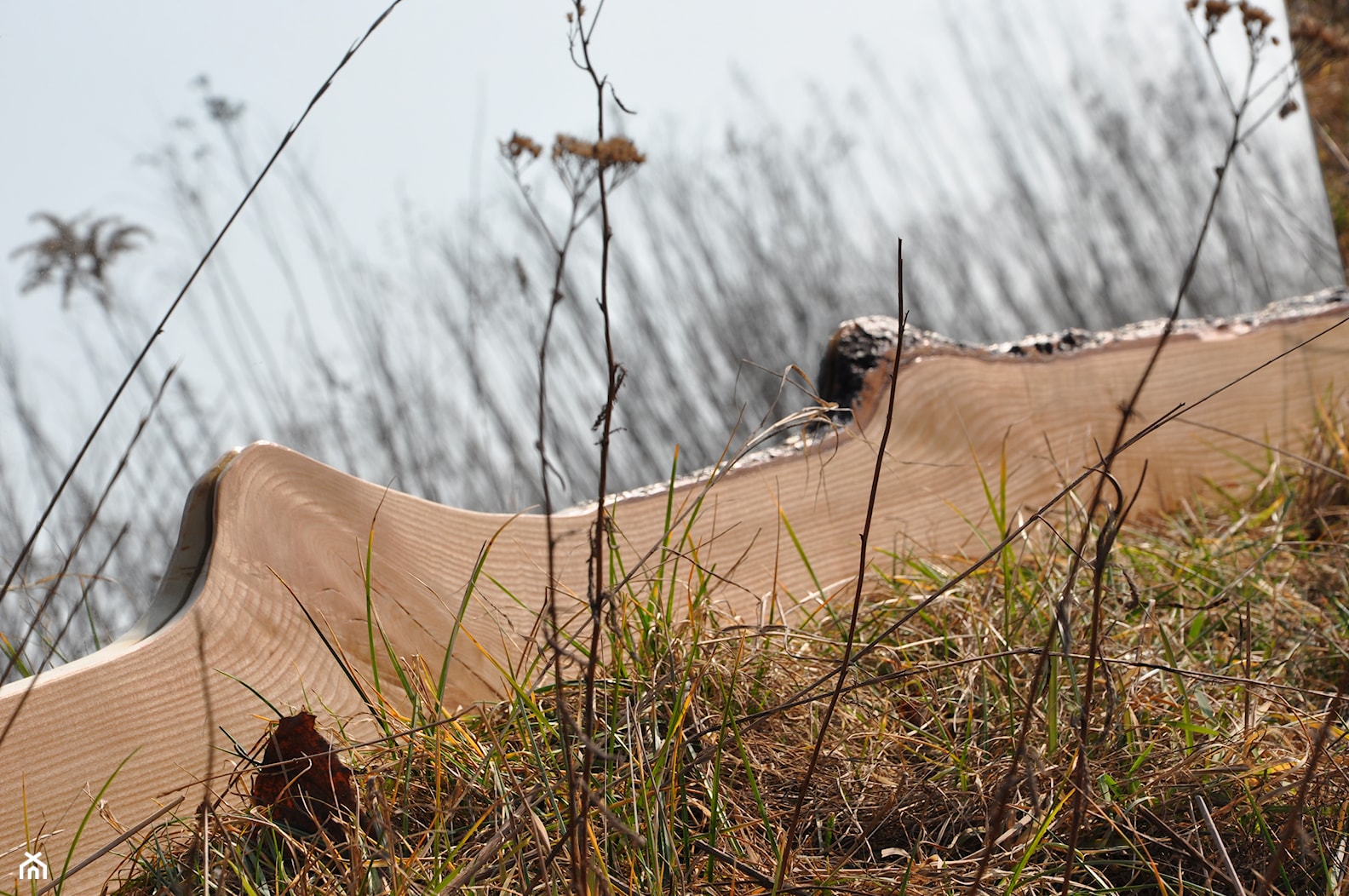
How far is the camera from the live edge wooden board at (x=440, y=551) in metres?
0.80

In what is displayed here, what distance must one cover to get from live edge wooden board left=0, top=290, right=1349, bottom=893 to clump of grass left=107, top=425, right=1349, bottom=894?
6 cm

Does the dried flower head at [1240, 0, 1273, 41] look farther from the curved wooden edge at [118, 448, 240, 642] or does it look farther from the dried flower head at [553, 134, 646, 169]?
the curved wooden edge at [118, 448, 240, 642]

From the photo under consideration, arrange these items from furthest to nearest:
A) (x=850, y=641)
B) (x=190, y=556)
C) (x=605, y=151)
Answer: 1. (x=190, y=556)
2. (x=605, y=151)
3. (x=850, y=641)

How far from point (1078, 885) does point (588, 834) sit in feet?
1.23

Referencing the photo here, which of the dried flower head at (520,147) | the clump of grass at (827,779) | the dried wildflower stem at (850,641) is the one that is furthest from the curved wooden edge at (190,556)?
the dried wildflower stem at (850,641)

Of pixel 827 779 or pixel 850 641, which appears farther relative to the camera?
pixel 827 779

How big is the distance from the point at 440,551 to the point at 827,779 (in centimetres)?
42

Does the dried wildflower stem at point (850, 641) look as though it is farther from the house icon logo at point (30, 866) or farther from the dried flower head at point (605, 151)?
the house icon logo at point (30, 866)

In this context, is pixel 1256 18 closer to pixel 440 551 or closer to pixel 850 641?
pixel 850 641

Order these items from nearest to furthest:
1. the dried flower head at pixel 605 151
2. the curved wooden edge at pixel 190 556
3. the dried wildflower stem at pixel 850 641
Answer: the dried wildflower stem at pixel 850 641
the dried flower head at pixel 605 151
the curved wooden edge at pixel 190 556

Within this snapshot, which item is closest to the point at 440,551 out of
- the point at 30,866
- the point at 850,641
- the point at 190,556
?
the point at 190,556

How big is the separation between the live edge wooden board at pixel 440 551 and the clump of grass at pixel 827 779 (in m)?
0.06

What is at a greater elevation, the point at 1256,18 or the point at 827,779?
the point at 1256,18

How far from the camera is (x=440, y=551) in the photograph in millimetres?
1007
